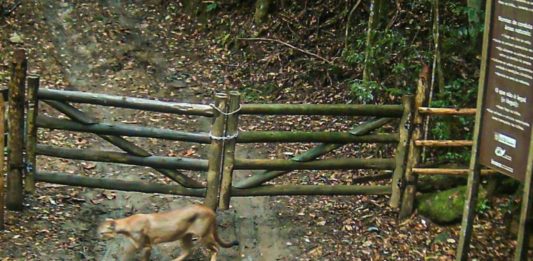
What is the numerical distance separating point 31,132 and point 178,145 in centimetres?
324

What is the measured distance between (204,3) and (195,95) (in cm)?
390

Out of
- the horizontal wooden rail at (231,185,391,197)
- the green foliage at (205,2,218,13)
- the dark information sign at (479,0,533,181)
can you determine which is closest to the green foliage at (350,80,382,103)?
the horizontal wooden rail at (231,185,391,197)

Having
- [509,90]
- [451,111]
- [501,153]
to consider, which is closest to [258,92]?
[451,111]

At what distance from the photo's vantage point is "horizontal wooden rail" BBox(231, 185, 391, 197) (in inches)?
311

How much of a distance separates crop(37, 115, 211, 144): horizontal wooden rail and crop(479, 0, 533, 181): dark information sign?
2.82m

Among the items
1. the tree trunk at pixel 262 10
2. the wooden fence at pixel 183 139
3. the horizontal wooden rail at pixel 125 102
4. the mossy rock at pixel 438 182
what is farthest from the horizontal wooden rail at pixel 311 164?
the tree trunk at pixel 262 10

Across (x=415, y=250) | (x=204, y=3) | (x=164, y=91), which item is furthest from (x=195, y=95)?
(x=415, y=250)

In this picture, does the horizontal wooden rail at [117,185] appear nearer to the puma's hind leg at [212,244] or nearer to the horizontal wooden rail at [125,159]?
the horizontal wooden rail at [125,159]

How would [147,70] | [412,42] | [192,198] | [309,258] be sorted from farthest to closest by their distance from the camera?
1. [147,70]
2. [412,42]
3. [192,198]
4. [309,258]

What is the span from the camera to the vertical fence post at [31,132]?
24.8ft

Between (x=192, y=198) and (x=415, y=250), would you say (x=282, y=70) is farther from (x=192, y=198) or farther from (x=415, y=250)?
(x=415, y=250)

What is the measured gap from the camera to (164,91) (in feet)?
43.5

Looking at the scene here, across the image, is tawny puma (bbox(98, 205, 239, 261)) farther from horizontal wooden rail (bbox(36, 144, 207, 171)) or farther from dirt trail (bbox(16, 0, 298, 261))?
horizontal wooden rail (bbox(36, 144, 207, 171))

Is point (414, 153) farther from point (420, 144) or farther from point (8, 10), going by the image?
point (8, 10)
